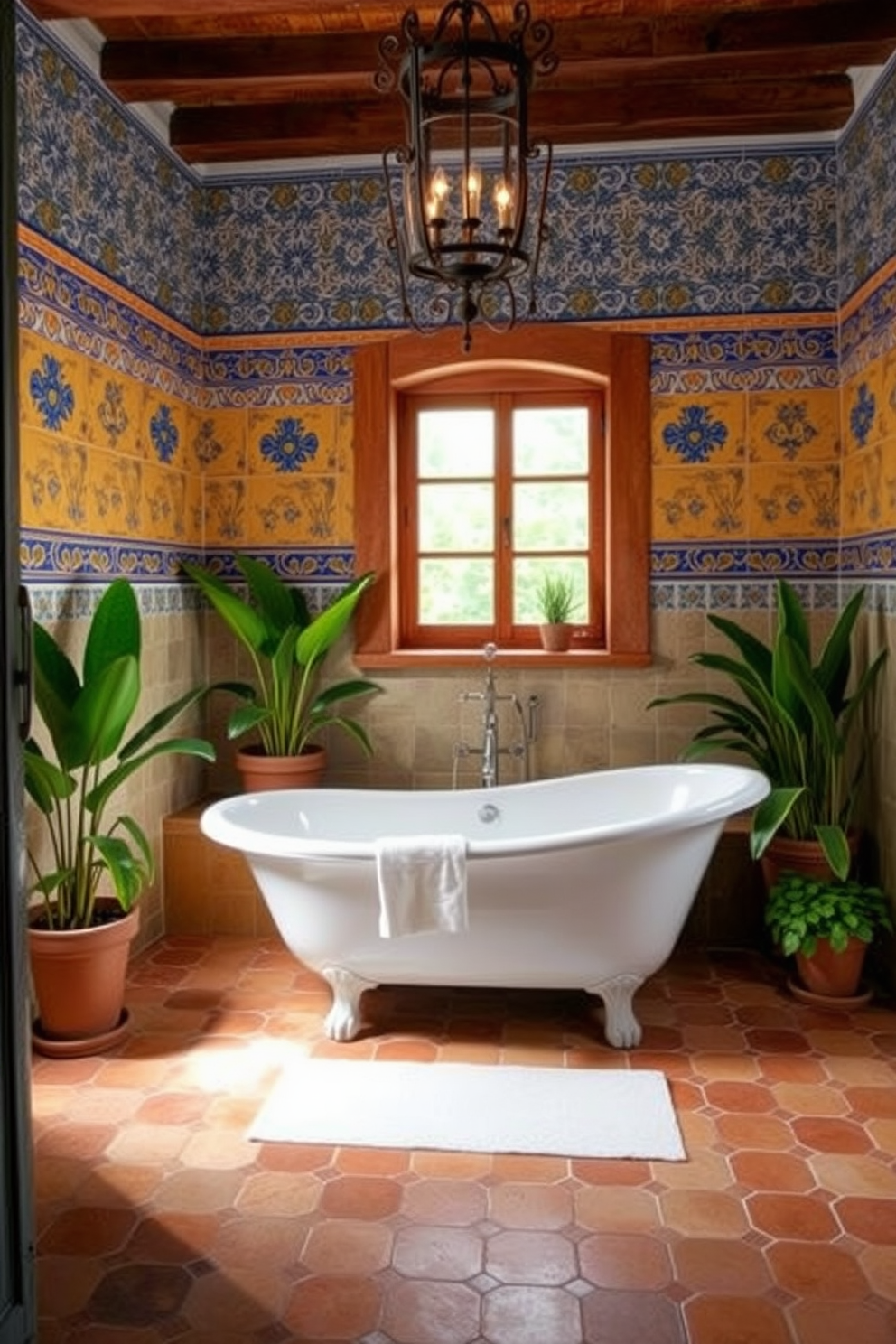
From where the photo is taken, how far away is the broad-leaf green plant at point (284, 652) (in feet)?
12.8

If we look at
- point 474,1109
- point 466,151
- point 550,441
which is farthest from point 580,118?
point 474,1109

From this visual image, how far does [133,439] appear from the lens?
374 centimetres

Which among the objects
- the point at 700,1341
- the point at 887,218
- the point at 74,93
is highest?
the point at 74,93

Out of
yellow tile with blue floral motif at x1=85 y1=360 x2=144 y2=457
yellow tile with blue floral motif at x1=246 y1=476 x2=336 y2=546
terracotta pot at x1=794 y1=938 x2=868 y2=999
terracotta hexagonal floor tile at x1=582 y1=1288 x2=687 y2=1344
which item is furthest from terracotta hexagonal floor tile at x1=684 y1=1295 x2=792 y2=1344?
yellow tile with blue floral motif at x1=246 y1=476 x2=336 y2=546

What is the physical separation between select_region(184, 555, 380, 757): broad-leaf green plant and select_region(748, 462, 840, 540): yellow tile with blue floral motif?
4.66 ft

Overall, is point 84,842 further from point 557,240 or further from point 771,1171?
point 557,240

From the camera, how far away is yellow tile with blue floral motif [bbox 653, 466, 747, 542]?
13.4 ft

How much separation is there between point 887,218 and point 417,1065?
2.82 m

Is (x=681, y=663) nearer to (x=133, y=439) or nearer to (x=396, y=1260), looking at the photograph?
(x=133, y=439)

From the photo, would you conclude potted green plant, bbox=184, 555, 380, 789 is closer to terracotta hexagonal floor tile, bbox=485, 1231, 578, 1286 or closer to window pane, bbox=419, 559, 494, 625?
window pane, bbox=419, 559, 494, 625

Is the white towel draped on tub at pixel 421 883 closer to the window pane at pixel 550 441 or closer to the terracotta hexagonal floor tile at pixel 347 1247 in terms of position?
the terracotta hexagonal floor tile at pixel 347 1247

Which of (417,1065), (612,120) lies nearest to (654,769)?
(417,1065)

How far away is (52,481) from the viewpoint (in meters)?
3.22

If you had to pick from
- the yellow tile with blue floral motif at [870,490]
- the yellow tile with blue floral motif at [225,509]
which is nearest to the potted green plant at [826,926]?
the yellow tile with blue floral motif at [870,490]
